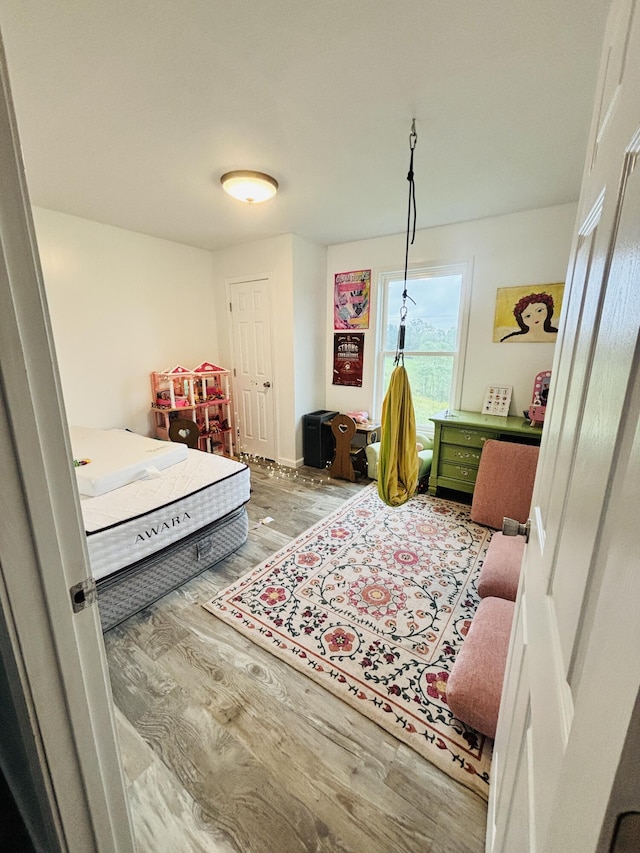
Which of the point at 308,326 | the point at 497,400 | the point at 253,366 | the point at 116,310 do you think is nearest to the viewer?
the point at 497,400

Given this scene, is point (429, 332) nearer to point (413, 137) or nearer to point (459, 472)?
point (459, 472)

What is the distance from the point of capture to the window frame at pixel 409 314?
3.33 metres

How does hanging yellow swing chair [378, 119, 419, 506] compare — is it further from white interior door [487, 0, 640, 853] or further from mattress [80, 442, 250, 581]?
white interior door [487, 0, 640, 853]

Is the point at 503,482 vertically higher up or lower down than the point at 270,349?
lower down

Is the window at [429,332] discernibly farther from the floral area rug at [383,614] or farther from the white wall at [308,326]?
the floral area rug at [383,614]

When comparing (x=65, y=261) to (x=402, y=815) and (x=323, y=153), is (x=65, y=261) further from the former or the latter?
(x=402, y=815)

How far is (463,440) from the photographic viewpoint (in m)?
3.08

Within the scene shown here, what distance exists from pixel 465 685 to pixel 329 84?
2.48 metres

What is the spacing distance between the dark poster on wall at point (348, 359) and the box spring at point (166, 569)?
222 cm

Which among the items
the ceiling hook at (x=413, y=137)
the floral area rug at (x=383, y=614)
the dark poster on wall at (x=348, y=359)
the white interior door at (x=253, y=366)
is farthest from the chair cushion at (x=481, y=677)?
the white interior door at (x=253, y=366)

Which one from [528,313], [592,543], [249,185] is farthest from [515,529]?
[528,313]

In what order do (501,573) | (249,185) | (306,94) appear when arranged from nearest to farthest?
(306,94)
(501,573)
(249,185)

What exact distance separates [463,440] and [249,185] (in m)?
2.54

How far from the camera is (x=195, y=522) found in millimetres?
2105
